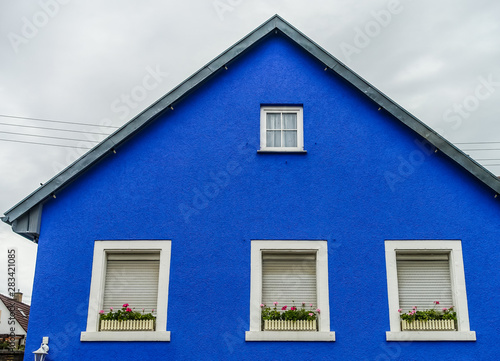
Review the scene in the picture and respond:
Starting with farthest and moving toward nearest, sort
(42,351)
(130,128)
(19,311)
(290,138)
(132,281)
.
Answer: (19,311) < (290,138) < (130,128) < (132,281) < (42,351)

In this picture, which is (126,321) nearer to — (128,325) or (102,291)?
(128,325)

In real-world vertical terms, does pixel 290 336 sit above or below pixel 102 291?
below

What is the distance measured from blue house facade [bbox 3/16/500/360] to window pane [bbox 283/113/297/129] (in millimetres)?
23

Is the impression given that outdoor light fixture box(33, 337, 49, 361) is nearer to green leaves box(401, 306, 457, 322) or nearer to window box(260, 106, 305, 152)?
window box(260, 106, 305, 152)

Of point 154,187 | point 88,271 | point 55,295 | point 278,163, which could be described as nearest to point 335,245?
point 278,163

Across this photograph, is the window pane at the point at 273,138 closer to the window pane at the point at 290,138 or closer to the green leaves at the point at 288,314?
the window pane at the point at 290,138

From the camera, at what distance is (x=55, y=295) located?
9.21 metres

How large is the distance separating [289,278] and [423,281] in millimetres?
2446

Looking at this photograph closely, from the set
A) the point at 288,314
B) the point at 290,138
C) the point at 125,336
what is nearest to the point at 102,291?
the point at 125,336

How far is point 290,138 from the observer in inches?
406

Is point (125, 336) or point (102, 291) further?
point (102, 291)

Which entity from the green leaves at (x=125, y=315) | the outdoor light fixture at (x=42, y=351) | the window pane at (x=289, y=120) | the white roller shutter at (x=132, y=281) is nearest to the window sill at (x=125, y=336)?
the green leaves at (x=125, y=315)

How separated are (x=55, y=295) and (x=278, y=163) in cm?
477

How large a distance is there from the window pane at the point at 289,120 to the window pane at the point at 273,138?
8.4 inches
